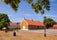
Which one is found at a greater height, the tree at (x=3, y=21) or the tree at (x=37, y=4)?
the tree at (x=37, y=4)

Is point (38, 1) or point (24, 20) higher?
point (38, 1)

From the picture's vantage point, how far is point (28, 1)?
895 cm

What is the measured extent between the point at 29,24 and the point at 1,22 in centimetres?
1636

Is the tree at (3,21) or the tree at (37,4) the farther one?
the tree at (3,21)

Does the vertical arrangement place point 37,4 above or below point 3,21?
above

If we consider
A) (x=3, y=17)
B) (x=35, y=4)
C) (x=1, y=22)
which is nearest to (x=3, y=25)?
(x=1, y=22)

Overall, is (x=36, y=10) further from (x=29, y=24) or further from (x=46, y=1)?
(x=29, y=24)

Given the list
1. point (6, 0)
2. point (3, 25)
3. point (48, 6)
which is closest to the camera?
point (6, 0)

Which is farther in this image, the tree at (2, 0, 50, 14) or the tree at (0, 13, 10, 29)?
the tree at (0, 13, 10, 29)

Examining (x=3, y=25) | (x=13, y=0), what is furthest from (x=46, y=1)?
(x=3, y=25)

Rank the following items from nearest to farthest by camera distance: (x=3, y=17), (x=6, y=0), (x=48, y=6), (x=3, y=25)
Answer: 1. (x=6, y=0)
2. (x=48, y=6)
3. (x=3, y=25)
4. (x=3, y=17)

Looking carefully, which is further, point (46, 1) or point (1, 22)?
point (1, 22)

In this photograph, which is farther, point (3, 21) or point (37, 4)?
point (3, 21)

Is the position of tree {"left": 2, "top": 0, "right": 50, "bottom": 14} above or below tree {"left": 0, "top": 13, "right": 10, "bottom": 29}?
above
